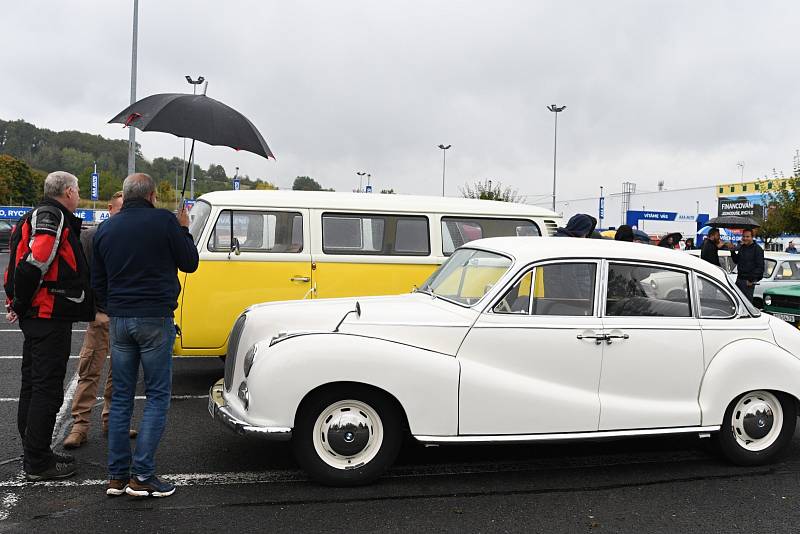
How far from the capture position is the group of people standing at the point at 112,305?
14.2ft

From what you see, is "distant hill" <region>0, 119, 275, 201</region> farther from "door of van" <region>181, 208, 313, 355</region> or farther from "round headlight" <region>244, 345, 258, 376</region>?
"round headlight" <region>244, 345, 258, 376</region>

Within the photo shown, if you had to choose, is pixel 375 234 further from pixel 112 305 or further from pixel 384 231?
pixel 112 305

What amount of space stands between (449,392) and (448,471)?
784 mm

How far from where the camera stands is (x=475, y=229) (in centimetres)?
832

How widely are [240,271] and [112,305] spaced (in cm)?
310

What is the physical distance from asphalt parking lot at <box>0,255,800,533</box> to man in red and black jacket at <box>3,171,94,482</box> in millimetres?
348

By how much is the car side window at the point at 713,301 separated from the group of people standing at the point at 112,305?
3.68 meters

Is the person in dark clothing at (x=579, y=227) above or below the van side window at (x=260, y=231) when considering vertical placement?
above

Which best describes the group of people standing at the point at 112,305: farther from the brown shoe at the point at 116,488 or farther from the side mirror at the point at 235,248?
the side mirror at the point at 235,248

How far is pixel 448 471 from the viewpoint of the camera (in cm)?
503

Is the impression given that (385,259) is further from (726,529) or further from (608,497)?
(726,529)

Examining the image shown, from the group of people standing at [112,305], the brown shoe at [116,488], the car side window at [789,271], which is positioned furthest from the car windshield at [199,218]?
the car side window at [789,271]

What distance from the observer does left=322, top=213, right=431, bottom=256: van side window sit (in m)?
7.81

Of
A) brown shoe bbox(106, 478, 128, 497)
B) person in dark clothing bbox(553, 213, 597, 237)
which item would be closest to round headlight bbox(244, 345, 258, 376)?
brown shoe bbox(106, 478, 128, 497)
